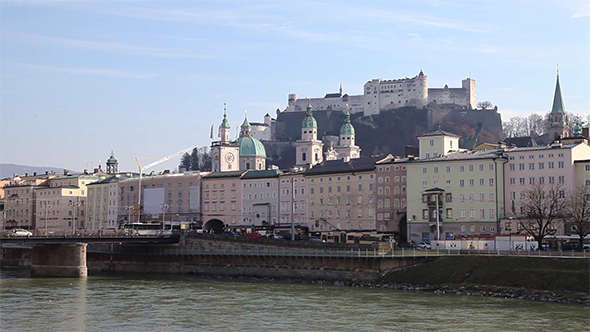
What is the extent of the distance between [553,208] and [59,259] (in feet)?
168

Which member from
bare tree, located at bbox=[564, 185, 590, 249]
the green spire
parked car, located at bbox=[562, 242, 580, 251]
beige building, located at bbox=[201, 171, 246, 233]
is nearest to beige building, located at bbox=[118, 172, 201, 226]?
beige building, located at bbox=[201, 171, 246, 233]

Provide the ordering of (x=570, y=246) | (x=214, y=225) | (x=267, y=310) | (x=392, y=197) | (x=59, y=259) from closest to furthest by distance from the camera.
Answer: (x=267, y=310), (x=570, y=246), (x=59, y=259), (x=392, y=197), (x=214, y=225)

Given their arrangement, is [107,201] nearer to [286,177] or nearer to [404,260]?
[286,177]

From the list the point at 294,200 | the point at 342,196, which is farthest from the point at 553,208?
the point at 294,200

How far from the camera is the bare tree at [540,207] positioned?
87562mm

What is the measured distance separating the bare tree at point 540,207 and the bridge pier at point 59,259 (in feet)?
145

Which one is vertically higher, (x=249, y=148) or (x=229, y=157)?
(x=249, y=148)

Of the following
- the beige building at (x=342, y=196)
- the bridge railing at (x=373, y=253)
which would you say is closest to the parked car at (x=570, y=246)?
the bridge railing at (x=373, y=253)

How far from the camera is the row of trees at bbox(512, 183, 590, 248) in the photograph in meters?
86.3

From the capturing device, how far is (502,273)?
66.0 meters

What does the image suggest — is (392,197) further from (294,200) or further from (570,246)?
(570,246)

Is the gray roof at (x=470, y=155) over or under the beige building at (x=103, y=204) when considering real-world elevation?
over

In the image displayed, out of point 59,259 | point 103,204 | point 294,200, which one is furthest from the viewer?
point 103,204

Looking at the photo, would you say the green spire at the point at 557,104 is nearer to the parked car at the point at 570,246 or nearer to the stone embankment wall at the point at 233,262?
the parked car at the point at 570,246
